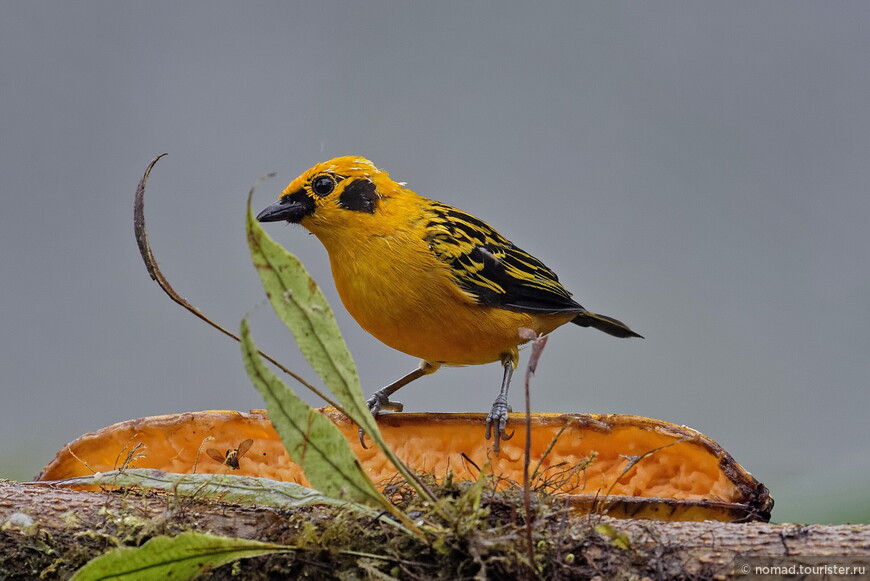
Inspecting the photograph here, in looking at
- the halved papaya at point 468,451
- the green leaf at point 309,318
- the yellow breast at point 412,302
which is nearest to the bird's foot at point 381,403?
the yellow breast at point 412,302

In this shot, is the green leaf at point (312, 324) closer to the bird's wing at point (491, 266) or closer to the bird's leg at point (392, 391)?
the bird's wing at point (491, 266)

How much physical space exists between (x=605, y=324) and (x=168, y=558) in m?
2.97

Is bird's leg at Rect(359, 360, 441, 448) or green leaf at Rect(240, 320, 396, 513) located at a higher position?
bird's leg at Rect(359, 360, 441, 448)

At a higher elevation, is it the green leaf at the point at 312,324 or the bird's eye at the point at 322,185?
the bird's eye at the point at 322,185

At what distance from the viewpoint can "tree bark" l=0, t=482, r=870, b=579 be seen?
5.96 ft

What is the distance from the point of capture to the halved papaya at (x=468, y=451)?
2814 mm

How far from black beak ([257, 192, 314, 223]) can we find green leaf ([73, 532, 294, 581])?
6.10ft

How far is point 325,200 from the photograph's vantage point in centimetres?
350

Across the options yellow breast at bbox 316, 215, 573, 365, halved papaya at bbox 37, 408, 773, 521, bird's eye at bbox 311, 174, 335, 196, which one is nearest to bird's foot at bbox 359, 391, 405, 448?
yellow breast at bbox 316, 215, 573, 365

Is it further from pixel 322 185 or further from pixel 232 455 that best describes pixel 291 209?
pixel 232 455

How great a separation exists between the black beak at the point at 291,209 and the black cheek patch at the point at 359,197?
0.13 metres

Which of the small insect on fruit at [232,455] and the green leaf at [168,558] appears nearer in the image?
the green leaf at [168,558]

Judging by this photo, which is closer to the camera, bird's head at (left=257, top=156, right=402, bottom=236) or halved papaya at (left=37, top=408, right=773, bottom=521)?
halved papaya at (left=37, top=408, right=773, bottom=521)

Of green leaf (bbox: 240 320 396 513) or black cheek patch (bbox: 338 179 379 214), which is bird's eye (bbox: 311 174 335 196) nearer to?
black cheek patch (bbox: 338 179 379 214)
